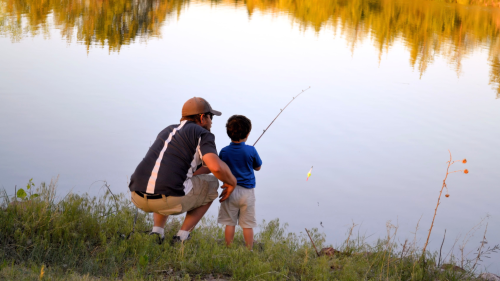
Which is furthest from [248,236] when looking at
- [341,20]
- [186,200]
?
[341,20]

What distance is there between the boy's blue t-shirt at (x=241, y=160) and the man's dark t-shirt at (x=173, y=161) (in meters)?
0.31

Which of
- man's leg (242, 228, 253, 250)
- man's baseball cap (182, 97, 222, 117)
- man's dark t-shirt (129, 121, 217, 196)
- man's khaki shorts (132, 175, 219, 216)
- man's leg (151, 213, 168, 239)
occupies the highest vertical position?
man's baseball cap (182, 97, 222, 117)

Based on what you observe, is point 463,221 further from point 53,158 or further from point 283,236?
point 53,158

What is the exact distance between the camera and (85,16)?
17969mm

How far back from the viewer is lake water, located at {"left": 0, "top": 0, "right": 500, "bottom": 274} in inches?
234

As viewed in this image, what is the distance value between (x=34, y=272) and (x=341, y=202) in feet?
12.6

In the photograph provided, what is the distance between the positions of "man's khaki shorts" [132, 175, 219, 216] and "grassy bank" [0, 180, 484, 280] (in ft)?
0.74

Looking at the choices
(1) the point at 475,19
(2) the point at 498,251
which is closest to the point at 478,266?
(2) the point at 498,251

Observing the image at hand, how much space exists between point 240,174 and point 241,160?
0.38 ft

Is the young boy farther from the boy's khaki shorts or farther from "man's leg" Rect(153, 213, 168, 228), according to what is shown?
"man's leg" Rect(153, 213, 168, 228)

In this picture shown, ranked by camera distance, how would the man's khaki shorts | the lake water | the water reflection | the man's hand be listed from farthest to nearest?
the water reflection < the lake water < the man's hand < the man's khaki shorts

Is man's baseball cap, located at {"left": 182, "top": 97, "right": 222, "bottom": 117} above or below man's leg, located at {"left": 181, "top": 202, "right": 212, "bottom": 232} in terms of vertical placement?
above

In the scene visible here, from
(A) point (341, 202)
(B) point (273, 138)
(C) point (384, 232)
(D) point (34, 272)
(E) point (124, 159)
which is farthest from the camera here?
(B) point (273, 138)

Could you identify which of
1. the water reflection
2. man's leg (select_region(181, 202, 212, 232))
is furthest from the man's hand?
the water reflection
